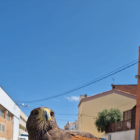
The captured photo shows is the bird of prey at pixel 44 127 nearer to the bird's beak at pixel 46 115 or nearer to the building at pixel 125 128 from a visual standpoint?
the bird's beak at pixel 46 115

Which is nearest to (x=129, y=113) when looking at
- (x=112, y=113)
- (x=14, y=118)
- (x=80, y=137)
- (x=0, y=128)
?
(x=112, y=113)

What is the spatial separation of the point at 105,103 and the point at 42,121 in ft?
102

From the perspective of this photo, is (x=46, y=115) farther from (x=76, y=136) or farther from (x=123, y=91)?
(x=123, y=91)

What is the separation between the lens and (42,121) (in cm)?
350

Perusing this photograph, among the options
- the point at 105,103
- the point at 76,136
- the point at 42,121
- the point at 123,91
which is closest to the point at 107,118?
the point at 105,103

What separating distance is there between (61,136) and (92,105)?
3150cm

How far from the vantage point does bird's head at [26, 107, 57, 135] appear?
11.4 ft

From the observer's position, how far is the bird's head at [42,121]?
11.4 ft

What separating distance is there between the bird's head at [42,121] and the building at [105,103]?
97.5 ft

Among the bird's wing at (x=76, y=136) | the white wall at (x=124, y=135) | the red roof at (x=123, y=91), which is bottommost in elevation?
the white wall at (x=124, y=135)

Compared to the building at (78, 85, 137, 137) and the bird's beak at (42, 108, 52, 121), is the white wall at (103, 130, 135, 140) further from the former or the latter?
the bird's beak at (42, 108, 52, 121)

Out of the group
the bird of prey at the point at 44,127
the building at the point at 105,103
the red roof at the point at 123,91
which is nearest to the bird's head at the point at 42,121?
the bird of prey at the point at 44,127

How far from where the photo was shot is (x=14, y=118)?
27.2 metres

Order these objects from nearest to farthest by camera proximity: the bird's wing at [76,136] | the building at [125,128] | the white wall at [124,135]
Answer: the bird's wing at [76,136] < the white wall at [124,135] < the building at [125,128]
